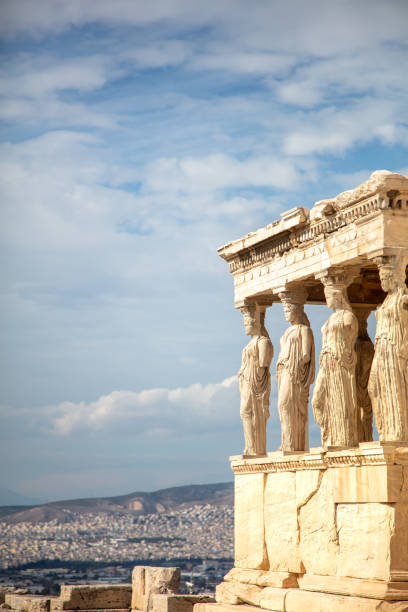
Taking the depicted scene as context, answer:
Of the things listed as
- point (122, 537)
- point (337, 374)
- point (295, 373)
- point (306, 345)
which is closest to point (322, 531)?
point (337, 374)

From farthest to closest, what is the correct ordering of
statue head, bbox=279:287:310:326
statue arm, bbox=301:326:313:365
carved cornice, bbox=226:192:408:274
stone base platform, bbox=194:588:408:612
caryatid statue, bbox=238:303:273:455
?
caryatid statue, bbox=238:303:273:455
statue head, bbox=279:287:310:326
statue arm, bbox=301:326:313:365
carved cornice, bbox=226:192:408:274
stone base platform, bbox=194:588:408:612

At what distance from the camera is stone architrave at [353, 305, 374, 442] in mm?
15836

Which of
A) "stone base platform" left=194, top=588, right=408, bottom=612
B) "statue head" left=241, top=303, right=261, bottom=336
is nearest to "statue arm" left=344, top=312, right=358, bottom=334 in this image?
"statue head" left=241, top=303, right=261, bottom=336

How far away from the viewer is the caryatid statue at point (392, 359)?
13.3 m

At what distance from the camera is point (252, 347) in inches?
658

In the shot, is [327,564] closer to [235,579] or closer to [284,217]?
[235,579]

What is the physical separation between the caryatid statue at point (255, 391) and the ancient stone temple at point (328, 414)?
2cm

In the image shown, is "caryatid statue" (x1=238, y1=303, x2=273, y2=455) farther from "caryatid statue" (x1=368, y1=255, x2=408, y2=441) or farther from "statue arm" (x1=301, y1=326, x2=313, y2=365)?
"caryatid statue" (x1=368, y1=255, x2=408, y2=441)

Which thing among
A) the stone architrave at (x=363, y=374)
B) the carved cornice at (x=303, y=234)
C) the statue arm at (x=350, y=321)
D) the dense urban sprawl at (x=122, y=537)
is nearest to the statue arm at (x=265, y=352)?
the carved cornice at (x=303, y=234)

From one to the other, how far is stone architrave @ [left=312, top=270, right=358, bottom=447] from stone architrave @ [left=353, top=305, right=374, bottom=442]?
3.96 feet

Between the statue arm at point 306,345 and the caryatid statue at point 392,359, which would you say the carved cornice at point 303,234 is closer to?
the caryatid statue at point 392,359

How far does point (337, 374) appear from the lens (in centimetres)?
1442

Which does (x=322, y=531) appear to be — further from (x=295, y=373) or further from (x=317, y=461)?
(x=295, y=373)

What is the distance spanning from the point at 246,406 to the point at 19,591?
6.96m
